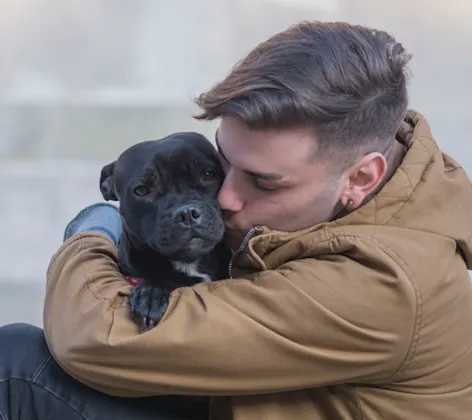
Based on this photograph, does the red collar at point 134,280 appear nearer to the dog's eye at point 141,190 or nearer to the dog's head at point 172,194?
the dog's head at point 172,194

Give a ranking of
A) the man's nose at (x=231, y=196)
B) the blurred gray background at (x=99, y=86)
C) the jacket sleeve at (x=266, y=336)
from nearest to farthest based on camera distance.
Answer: the jacket sleeve at (x=266, y=336)
the man's nose at (x=231, y=196)
the blurred gray background at (x=99, y=86)

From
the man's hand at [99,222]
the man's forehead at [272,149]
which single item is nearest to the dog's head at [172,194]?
the man's hand at [99,222]

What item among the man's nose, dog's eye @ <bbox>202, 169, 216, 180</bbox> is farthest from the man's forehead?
dog's eye @ <bbox>202, 169, 216, 180</bbox>

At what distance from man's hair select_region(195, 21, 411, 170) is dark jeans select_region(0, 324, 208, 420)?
2.26 feet

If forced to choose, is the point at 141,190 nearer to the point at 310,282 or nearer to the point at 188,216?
the point at 188,216

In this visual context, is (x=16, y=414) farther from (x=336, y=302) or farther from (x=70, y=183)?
(x=70, y=183)

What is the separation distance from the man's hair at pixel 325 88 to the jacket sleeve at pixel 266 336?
0.30 meters

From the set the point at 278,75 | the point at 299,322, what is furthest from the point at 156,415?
the point at 278,75

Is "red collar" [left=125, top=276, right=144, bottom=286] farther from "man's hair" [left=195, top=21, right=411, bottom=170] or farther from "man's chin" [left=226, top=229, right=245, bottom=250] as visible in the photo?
"man's hair" [left=195, top=21, right=411, bottom=170]

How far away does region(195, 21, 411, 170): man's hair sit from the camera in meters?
1.44

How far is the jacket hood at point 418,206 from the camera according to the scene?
1435mm

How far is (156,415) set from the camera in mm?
1587

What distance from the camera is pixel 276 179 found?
154 cm

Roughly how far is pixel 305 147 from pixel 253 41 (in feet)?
5.77
